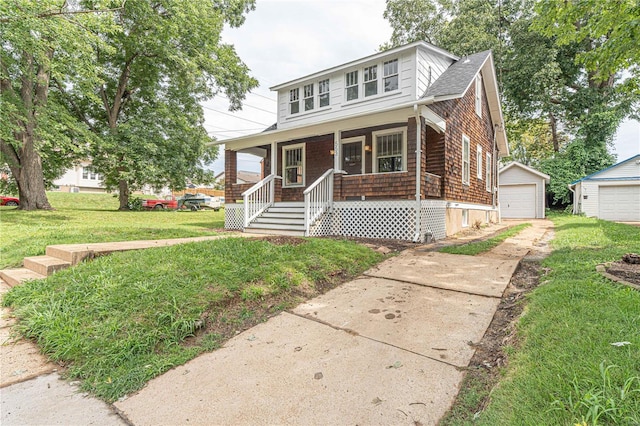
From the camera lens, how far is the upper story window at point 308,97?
1255cm

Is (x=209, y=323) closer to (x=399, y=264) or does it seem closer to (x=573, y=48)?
(x=399, y=264)

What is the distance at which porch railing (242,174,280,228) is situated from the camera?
9.86m

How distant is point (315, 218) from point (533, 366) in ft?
22.8

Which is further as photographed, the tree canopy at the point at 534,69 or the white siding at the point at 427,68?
the tree canopy at the point at 534,69

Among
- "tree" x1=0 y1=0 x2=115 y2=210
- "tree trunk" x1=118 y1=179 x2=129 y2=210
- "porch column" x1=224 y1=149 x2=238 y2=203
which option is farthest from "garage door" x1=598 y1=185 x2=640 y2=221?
"tree trunk" x1=118 y1=179 x2=129 y2=210

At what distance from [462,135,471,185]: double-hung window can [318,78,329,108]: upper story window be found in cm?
518

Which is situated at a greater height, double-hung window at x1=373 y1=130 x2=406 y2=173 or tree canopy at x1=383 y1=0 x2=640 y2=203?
tree canopy at x1=383 y1=0 x2=640 y2=203

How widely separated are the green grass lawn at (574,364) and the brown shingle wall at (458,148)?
6555 millimetres

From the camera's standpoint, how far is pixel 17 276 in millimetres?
4348

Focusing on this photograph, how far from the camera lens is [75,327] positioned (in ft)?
9.20

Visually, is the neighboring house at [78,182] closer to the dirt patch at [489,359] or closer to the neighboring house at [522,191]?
the neighboring house at [522,191]

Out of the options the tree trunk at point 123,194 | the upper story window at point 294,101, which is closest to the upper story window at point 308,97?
the upper story window at point 294,101

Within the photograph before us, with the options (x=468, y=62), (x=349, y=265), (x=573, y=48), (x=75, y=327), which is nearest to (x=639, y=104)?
(x=573, y=48)

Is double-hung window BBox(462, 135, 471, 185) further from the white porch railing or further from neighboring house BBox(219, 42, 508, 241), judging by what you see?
the white porch railing
